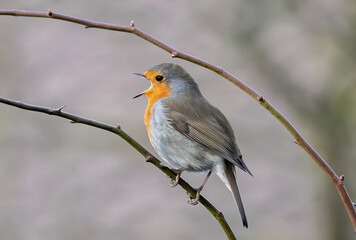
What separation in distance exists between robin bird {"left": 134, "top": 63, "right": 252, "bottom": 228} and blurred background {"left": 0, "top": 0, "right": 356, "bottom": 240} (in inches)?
122

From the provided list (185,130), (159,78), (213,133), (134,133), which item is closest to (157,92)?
(159,78)

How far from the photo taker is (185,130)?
2863 millimetres

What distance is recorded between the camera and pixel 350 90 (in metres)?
5.59

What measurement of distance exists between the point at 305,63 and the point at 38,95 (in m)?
3.30

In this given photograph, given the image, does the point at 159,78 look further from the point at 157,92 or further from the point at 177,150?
the point at 177,150

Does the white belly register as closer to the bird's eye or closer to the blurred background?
the bird's eye

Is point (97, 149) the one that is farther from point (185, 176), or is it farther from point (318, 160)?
point (318, 160)

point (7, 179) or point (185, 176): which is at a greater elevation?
point (185, 176)

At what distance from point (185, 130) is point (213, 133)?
0.25 m

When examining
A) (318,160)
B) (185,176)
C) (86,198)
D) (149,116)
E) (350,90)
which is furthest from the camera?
(86,198)

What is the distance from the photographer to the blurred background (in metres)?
6.30

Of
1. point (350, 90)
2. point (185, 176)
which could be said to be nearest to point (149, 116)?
point (350, 90)

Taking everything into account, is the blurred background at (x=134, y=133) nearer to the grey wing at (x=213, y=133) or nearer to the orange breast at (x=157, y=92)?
the orange breast at (x=157, y=92)

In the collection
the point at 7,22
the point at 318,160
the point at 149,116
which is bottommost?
the point at 7,22
